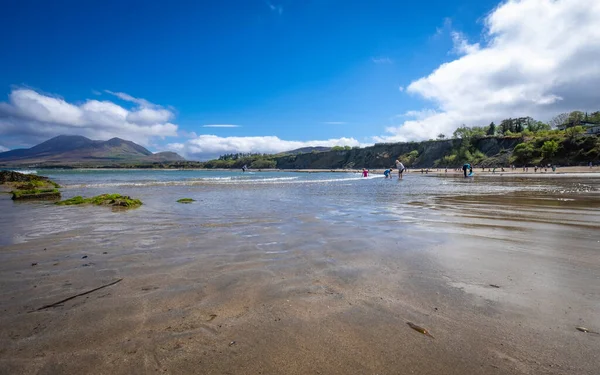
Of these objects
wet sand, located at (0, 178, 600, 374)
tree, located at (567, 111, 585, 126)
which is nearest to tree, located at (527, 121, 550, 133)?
tree, located at (567, 111, 585, 126)

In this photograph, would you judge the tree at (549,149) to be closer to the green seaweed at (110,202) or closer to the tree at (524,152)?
the tree at (524,152)

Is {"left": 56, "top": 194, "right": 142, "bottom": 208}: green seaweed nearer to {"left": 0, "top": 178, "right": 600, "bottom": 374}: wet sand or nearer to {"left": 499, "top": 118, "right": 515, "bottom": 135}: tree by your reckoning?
{"left": 0, "top": 178, "right": 600, "bottom": 374}: wet sand

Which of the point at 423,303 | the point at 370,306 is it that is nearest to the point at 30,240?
the point at 370,306

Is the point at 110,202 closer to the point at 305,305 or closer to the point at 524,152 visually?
the point at 305,305

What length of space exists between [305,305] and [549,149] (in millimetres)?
97387

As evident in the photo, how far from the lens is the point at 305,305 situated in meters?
3.49

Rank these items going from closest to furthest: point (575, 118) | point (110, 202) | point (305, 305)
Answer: point (305, 305), point (110, 202), point (575, 118)

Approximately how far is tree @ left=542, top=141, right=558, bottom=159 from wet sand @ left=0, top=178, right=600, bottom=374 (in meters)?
90.6

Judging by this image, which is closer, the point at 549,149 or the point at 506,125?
the point at 549,149

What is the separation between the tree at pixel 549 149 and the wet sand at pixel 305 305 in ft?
297

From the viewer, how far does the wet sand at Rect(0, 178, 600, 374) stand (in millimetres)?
2479

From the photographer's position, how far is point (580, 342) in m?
2.63

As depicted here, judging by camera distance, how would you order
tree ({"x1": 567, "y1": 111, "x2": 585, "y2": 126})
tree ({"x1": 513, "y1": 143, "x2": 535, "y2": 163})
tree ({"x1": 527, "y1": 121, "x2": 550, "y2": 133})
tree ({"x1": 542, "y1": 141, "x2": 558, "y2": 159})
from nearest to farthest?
tree ({"x1": 542, "y1": 141, "x2": 558, "y2": 159}) < tree ({"x1": 513, "y1": 143, "x2": 535, "y2": 163}) < tree ({"x1": 567, "y1": 111, "x2": 585, "y2": 126}) < tree ({"x1": 527, "y1": 121, "x2": 550, "y2": 133})

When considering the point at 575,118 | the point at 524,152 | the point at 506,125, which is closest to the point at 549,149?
the point at 524,152
